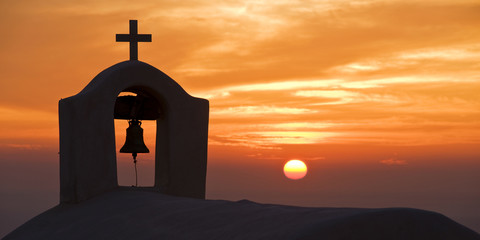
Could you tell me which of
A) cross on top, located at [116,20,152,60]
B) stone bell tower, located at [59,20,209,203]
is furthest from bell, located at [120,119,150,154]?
cross on top, located at [116,20,152,60]

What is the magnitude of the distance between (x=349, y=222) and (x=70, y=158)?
7.41m

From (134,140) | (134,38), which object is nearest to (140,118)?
(134,140)

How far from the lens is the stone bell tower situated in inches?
547

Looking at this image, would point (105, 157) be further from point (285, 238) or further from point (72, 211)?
point (285, 238)

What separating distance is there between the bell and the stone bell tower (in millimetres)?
220

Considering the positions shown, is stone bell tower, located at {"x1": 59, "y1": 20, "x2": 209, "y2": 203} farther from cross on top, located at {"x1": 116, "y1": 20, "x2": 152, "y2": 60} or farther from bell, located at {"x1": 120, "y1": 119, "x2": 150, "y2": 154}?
bell, located at {"x1": 120, "y1": 119, "x2": 150, "y2": 154}

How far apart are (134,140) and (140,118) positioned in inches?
18.5

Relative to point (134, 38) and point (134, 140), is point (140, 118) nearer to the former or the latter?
point (134, 140)

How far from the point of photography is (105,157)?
14.1m

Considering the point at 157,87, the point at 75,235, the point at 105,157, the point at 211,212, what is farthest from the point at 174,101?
the point at 211,212

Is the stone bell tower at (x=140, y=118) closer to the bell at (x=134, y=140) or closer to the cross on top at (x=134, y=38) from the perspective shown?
the cross on top at (x=134, y=38)

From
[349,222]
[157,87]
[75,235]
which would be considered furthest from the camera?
[157,87]

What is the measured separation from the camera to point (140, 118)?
15.2 m

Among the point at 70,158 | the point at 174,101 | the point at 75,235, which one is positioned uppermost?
the point at 174,101
